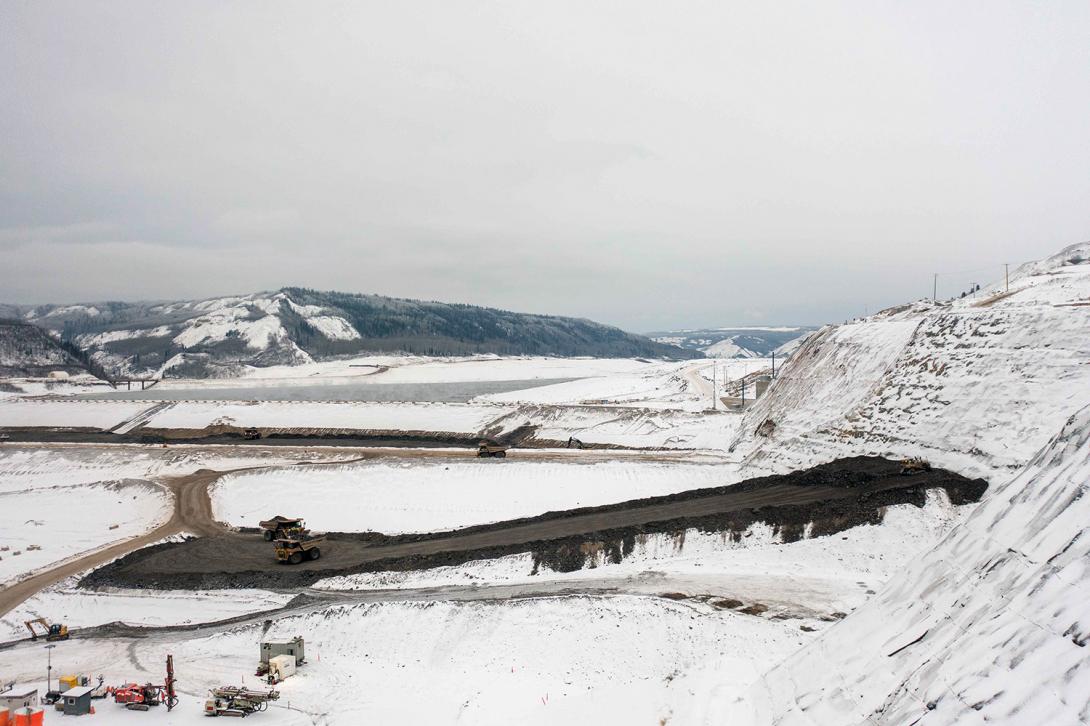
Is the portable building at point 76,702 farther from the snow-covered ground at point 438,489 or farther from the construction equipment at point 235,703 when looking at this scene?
the snow-covered ground at point 438,489

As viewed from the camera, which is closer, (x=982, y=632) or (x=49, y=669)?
(x=982, y=632)

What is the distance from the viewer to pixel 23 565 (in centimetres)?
3494

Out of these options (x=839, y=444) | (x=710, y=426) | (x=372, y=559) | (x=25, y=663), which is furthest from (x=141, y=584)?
(x=710, y=426)

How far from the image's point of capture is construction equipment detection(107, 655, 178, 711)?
1902 cm

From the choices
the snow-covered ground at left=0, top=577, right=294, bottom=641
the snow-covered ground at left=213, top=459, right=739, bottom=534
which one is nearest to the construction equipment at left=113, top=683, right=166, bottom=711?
the snow-covered ground at left=0, top=577, right=294, bottom=641

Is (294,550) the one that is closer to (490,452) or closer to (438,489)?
(438,489)

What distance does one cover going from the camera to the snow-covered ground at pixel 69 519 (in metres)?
36.6

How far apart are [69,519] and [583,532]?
→ 37.5 metres

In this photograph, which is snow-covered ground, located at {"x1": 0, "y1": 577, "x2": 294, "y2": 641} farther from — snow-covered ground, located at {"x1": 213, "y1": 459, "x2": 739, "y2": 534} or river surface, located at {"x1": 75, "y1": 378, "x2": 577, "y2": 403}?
river surface, located at {"x1": 75, "y1": 378, "x2": 577, "y2": 403}

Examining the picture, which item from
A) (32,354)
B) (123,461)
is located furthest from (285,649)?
(32,354)

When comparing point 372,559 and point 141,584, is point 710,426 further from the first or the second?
point 141,584

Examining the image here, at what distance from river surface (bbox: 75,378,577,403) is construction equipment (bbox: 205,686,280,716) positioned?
280 feet

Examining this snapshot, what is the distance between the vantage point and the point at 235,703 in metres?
18.5

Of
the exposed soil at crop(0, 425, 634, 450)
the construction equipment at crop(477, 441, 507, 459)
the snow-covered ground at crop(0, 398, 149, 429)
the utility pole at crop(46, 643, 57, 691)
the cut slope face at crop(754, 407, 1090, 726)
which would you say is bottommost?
the utility pole at crop(46, 643, 57, 691)
